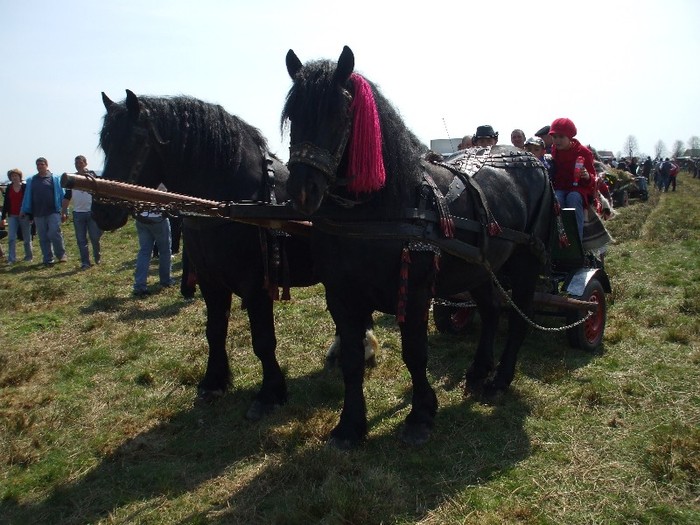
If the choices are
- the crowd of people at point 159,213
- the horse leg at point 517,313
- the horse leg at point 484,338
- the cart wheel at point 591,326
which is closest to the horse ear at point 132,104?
the crowd of people at point 159,213

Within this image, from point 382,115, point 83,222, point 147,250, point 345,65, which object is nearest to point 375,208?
point 382,115

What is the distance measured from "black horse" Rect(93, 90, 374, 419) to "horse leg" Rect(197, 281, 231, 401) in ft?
0.23

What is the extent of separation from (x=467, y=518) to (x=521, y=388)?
80.0 inches

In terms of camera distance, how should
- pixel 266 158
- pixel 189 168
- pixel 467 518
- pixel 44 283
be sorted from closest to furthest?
pixel 467 518 → pixel 189 168 → pixel 266 158 → pixel 44 283

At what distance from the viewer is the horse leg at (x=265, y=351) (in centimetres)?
Answer: 439

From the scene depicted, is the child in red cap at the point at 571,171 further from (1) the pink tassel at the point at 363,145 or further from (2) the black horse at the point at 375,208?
(1) the pink tassel at the point at 363,145

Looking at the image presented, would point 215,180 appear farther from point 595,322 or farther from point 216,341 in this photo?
point 595,322

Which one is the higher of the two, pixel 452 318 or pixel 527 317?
pixel 527 317

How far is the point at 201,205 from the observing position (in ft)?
11.6

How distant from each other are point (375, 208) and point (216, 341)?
2.07m

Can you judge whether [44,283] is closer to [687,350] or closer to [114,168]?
[114,168]

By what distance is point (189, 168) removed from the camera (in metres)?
4.14

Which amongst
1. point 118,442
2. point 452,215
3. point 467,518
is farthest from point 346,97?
point 118,442

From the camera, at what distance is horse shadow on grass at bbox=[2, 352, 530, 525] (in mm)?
3209
